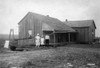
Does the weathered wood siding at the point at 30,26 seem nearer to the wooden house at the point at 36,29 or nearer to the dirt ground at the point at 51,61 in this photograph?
the wooden house at the point at 36,29

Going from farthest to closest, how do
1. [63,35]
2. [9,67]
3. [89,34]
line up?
[89,34]
[63,35]
[9,67]

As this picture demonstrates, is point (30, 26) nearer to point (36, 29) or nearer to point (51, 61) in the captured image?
point (36, 29)

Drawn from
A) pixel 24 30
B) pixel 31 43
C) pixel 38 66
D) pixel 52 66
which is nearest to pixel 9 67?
pixel 38 66

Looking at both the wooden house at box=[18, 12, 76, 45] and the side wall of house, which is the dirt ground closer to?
the wooden house at box=[18, 12, 76, 45]

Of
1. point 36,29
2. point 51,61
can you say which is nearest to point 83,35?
point 36,29

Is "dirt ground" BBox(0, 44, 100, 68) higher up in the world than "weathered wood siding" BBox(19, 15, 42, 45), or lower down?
lower down

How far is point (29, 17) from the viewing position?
2823 cm

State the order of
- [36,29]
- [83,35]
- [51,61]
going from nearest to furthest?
[51,61] < [36,29] < [83,35]

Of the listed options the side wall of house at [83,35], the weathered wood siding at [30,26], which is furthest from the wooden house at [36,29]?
the side wall of house at [83,35]

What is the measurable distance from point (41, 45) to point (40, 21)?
582cm

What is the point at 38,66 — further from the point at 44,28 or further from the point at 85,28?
the point at 85,28

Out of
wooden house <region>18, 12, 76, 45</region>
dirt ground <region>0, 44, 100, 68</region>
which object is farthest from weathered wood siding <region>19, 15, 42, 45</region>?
dirt ground <region>0, 44, 100, 68</region>

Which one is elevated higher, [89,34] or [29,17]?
[29,17]

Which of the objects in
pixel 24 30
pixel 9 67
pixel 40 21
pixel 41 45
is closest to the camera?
pixel 9 67
